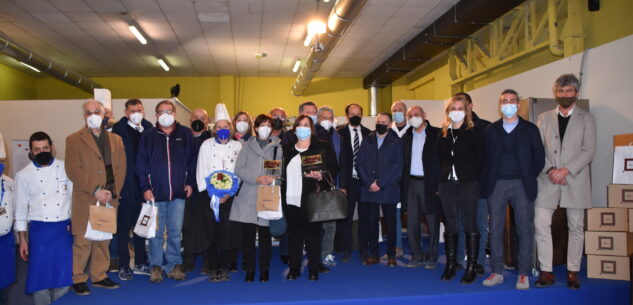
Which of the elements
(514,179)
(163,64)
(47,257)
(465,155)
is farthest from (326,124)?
(163,64)

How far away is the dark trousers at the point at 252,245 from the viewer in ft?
13.5

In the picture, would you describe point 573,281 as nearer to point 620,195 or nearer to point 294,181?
point 620,195

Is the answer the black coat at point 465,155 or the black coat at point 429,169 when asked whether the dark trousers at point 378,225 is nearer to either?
the black coat at point 429,169

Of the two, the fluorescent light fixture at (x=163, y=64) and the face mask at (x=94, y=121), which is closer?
the face mask at (x=94, y=121)

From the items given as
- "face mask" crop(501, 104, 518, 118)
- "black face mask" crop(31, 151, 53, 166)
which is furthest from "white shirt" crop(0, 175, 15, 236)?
"face mask" crop(501, 104, 518, 118)

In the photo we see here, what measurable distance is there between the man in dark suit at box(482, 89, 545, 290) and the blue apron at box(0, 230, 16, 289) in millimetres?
3737

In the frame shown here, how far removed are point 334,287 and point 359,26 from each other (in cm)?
655

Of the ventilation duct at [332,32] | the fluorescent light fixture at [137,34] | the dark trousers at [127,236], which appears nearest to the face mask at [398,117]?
the ventilation duct at [332,32]

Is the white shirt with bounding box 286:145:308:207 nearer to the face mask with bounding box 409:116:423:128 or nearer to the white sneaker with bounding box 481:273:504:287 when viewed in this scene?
the face mask with bounding box 409:116:423:128

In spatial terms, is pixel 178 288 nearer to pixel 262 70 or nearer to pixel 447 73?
pixel 447 73

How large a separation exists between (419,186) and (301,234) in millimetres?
1250

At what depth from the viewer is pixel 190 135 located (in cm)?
438

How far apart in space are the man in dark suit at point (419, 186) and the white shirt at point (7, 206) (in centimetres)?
338

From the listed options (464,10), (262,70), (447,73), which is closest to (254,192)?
(464,10)
